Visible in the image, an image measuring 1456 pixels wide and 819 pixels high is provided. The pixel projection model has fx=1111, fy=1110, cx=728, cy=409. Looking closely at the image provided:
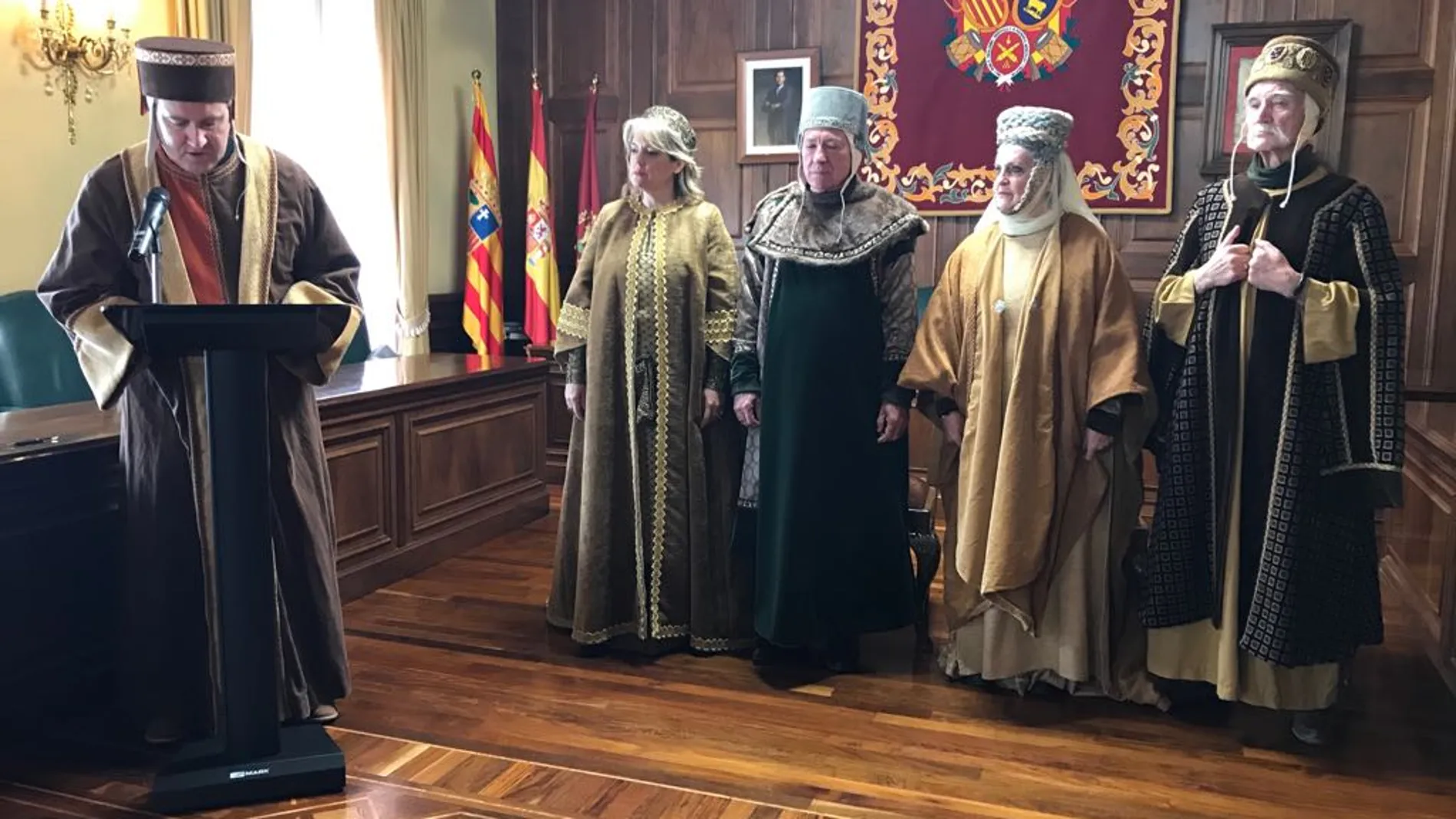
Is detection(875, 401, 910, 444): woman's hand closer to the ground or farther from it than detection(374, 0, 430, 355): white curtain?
closer to the ground

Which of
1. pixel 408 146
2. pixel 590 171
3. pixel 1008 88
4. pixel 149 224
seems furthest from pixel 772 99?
pixel 149 224

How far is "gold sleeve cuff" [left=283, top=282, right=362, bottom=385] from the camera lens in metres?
2.48

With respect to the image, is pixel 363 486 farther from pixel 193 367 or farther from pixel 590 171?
pixel 590 171

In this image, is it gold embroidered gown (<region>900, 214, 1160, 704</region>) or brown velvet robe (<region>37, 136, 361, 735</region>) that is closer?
brown velvet robe (<region>37, 136, 361, 735</region>)

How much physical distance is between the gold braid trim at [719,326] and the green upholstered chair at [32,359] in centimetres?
206

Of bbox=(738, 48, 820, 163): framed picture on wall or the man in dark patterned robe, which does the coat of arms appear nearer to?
bbox=(738, 48, 820, 163): framed picture on wall

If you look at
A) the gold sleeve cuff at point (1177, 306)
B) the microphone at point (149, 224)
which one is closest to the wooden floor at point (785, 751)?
the gold sleeve cuff at point (1177, 306)

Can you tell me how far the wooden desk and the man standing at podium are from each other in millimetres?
276

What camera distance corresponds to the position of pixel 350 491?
144 inches

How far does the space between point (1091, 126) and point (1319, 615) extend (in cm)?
288

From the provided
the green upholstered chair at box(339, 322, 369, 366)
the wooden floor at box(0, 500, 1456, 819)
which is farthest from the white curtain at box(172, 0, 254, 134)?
the wooden floor at box(0, 500, 1456, 819)

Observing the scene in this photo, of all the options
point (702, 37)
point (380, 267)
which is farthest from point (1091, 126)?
point (380, 267)

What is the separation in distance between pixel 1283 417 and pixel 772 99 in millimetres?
3279

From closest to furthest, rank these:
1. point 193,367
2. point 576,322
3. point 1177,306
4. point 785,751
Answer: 1. point 193,367
2. point 785,751
3. point 1177,306
4. point 576,322
